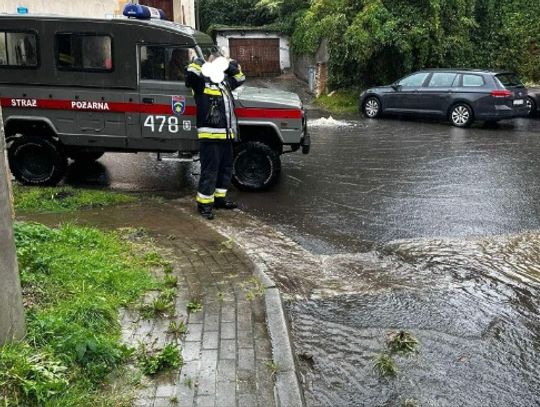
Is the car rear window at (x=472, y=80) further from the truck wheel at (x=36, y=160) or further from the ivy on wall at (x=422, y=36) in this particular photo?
the truck wheel at (x=36, y=160)

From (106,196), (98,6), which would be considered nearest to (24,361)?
(106,196)

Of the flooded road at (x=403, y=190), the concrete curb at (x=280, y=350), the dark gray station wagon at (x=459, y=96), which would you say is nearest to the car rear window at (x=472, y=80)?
the dark gray station wagon at (x=459, y=96)

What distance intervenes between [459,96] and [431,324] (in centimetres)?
1236

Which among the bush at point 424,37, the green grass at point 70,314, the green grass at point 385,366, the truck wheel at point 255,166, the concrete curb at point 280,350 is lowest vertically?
the green grass at point 385,366

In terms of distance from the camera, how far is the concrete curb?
12.8 ft

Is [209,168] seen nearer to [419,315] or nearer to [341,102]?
[419,315]

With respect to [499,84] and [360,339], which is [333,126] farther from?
[360,339]

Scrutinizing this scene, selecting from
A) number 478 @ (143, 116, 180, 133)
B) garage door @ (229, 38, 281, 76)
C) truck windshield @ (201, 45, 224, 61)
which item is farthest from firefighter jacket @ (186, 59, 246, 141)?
garage door @ (229, 38, 281, 76)

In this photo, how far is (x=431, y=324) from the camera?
16.9ft

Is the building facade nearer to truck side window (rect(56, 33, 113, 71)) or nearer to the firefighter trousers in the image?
truck side window (rect(56, 33, 113, 71))

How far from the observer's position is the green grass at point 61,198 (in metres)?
8.22

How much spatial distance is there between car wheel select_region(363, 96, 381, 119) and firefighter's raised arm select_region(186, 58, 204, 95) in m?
11.4

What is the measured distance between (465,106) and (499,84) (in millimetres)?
981

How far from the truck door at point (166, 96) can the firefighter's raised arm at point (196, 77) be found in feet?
3.39
